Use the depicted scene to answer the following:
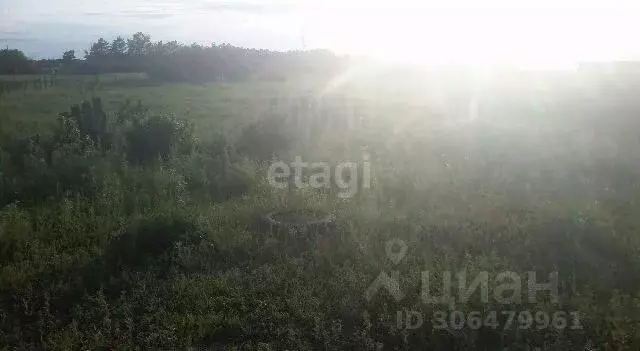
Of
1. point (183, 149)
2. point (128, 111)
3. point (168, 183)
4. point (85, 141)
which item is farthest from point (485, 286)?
point (128, 111)

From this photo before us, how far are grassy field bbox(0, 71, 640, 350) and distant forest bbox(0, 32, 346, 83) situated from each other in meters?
28.0

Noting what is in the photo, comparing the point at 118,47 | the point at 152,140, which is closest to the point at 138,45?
the point at 118,47

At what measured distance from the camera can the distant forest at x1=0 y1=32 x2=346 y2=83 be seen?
3941 cm

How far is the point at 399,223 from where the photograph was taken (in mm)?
7469

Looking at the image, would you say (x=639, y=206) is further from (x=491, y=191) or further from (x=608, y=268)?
(x=608, y=268)

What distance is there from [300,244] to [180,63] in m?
36.1

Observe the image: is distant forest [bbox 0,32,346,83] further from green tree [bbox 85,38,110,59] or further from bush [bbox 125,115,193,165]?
bush [bbox 125,115,193,165]

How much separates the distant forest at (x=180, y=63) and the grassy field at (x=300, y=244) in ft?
92.0

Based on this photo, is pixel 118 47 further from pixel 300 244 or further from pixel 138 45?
pixel 300 244

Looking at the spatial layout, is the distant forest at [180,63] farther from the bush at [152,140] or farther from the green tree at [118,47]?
the bush at [152,140]

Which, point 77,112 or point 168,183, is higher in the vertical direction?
point 77,112

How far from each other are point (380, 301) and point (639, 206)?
17.6ft

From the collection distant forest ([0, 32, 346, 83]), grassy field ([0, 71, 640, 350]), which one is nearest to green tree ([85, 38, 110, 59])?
distant forest ([0, 32, 346, 83])

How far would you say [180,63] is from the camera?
132 feet
